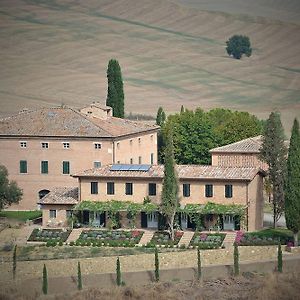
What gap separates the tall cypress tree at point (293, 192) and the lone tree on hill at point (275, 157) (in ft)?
14.4

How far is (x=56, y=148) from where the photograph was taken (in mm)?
67125

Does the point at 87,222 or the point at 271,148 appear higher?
the point at 271,148

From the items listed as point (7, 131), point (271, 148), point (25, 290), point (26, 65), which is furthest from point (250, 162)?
point (26, 65)

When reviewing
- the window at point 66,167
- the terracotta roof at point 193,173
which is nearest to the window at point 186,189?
the terracotta roof at point 193,173

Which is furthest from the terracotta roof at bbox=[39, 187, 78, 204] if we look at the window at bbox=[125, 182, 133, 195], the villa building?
the villa building

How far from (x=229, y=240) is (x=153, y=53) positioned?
380ft

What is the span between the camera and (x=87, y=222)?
59.8m

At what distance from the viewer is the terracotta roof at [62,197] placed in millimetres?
60438

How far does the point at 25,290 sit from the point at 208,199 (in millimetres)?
13975

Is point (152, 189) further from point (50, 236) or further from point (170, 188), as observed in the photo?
point (50, 236)

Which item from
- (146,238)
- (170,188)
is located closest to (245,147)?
(170,188)

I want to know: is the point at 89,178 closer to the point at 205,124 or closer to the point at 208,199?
the point at 208,199

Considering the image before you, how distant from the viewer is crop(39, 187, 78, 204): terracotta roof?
60.4 metres

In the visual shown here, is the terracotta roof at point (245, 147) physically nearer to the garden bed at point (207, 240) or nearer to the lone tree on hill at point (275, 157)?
the lone tree on hill at point (275, 157)
